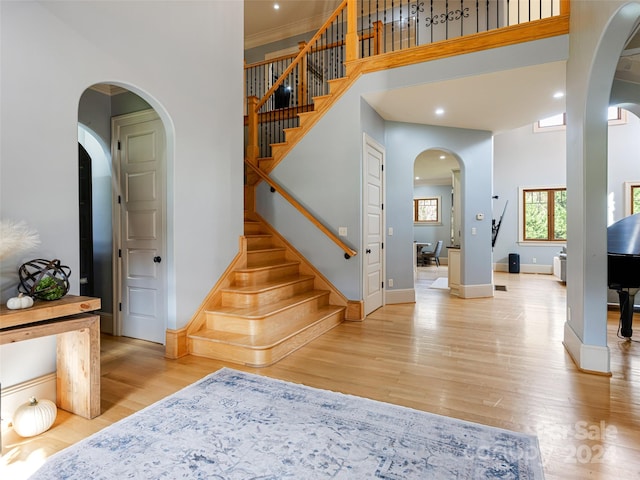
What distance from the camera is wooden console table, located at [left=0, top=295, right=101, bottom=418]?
74.5 inches

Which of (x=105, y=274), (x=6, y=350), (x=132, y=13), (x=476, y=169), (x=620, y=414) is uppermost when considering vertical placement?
(x=132, y=13)

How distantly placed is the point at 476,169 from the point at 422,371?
4448 mm

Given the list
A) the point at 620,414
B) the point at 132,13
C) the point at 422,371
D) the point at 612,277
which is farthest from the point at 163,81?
the point at 612,277

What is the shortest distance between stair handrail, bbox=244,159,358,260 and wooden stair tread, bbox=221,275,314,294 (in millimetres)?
659

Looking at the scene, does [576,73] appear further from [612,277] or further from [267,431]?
[267,431]

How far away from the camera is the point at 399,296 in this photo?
5.77 meters

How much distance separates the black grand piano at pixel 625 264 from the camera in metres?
3.29

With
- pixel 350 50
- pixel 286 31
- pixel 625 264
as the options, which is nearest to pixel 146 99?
pixel 350 50

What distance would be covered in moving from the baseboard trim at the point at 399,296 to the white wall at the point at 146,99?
2.77m

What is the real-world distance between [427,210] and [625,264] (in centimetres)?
1037

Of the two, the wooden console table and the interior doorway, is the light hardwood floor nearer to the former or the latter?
the wooden console table

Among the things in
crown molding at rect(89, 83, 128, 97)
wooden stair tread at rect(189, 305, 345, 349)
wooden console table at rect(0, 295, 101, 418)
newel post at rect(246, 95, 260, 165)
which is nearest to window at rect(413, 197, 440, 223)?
newel post at rect(246, 95, 260, 165)

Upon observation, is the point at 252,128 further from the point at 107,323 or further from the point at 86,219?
the point at 107,323

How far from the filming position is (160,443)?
194cm
